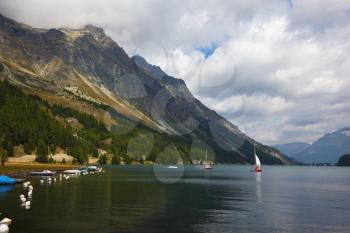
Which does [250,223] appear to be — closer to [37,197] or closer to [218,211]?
[218,211]

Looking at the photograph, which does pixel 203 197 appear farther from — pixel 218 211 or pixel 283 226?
pixel 283 226

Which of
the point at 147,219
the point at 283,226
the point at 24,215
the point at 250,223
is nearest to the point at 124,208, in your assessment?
the point at 147,219

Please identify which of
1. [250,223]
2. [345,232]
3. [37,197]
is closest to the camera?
[345,232]

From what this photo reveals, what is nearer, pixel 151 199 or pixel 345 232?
pixel 345 232

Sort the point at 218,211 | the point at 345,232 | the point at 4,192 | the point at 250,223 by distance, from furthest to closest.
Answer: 1. the point at 4,192
2. the point at 218,211
3. the point at 250,223
4. the point at 345,232

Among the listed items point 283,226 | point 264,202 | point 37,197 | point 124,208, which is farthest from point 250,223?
point 37,197

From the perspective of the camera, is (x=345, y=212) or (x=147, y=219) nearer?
(x=147, y=219)

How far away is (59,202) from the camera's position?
9756 centimetres

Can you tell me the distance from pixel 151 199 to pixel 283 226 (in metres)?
44.3

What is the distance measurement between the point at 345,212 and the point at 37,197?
7476cm

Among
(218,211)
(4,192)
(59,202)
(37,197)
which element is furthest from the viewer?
(4,192)

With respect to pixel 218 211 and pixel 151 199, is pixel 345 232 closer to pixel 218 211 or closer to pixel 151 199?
pixel 218 211

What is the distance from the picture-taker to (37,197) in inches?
4227

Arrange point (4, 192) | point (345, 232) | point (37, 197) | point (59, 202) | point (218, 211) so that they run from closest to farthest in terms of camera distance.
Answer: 1. point (345, 232)
2. point (218, 211)
3. point (59, 202)
4. point (37, 197)
5. point (4, 192)
